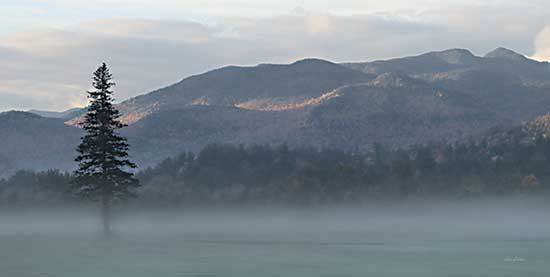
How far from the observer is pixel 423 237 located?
8662cm

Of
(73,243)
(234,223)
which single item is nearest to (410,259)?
(73,243)

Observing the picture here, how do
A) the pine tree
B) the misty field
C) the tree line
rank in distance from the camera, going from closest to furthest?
the misty field, the pine tree, the tree line

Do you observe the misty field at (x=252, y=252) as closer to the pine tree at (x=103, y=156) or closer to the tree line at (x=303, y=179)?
the pine tree at (x=103, y=156)

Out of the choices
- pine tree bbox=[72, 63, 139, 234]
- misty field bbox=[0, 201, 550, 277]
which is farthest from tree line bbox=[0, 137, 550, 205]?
pine tree bbox=[72, 63, 139, 234]

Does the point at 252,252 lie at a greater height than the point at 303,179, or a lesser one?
lesser

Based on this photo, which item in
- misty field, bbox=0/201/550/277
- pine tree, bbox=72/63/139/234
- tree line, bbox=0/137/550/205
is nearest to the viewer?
misty field, bbox=0/201/550/277

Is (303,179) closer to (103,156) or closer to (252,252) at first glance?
(103,156)

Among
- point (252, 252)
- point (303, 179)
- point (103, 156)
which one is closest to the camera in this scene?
point (252, 252)

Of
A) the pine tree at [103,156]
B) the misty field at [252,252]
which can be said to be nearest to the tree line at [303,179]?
the misty field at [252,252]

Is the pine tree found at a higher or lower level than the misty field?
higher

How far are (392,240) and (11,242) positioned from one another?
29.6 m

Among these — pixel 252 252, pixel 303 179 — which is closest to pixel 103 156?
pixel 252 252

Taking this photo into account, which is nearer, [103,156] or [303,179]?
[103,156]

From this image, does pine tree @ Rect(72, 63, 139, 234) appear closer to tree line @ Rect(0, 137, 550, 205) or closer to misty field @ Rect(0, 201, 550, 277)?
misty field @ Rect(0, 201, 550, 277)
